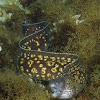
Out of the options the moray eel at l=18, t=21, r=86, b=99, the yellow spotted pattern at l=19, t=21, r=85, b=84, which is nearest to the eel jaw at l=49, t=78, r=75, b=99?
the moray eel at l=18, t=21, r=86, b=99

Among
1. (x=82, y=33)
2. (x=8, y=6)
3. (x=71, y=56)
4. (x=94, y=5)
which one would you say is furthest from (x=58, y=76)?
(x=8, y=6)

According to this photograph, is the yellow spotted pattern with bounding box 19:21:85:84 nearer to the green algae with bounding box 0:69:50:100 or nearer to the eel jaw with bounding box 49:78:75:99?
the eel jaw with bounding box 49:78:75:99

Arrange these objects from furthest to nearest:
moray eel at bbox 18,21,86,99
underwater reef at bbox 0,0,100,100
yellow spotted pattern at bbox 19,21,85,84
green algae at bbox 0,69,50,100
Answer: yellow spotted pattern at bbox 19,21,85,84
moray eel at bbox 18,21,86,99
underwater reef at bbox 0,0,100,100
green algae at bbox 0,69,50,100

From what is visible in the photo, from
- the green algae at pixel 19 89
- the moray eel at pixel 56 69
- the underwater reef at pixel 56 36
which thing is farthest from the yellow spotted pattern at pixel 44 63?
the green algae at pixel 19 89

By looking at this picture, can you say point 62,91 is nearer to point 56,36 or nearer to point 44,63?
point 44,63

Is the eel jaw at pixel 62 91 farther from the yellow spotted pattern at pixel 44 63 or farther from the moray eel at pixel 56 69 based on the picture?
the yellow spotted pattern at pixel 44 63

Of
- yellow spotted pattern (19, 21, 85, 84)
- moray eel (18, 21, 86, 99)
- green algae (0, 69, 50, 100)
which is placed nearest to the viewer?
green algae (0, 69, 50, 100)
